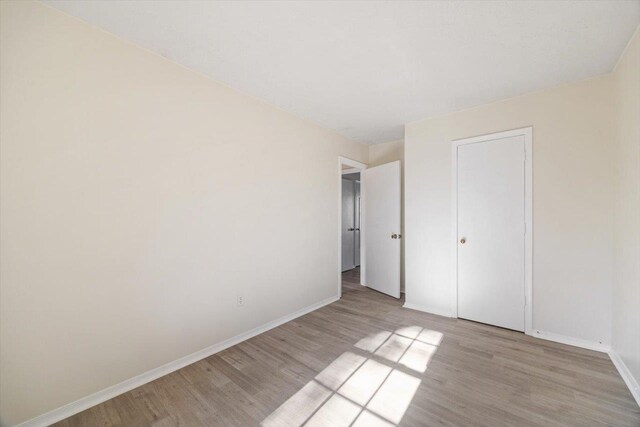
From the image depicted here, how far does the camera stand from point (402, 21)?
5.51 ft

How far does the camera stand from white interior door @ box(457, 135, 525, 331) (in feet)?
9.00

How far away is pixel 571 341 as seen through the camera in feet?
8.02

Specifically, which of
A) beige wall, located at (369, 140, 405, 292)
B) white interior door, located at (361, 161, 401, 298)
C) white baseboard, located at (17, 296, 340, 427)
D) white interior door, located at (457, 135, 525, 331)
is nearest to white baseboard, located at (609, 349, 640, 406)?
white interior door, located at (457, 135, 525, 331)

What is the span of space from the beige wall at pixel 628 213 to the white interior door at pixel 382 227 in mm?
2209

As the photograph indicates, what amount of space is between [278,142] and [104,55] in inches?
64.1

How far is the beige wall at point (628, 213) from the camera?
1771 millimetres

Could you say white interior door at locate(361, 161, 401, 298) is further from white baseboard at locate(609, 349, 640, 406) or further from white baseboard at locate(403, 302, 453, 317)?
white baseboard at locate(609, 349, 640, 406)

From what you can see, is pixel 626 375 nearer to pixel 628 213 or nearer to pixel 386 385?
pixel 628 213

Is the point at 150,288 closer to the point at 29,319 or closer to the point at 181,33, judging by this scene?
the point at 29,319

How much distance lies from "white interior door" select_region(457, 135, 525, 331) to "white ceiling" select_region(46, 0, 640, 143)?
0.68 m

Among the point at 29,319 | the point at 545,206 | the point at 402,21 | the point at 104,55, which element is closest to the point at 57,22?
the point at 104,55

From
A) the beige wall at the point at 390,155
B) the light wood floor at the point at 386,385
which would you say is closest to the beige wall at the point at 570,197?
the light wood floor at the point at 386,385

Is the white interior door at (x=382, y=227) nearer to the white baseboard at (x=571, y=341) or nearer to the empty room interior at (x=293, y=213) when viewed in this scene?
the empty room interior at (x=293, y=213)

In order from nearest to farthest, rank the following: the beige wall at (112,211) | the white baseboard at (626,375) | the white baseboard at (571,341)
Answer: the beige wall at (112,211) → the white baseboard at (626,375) → the white baseboard at (571,341)
